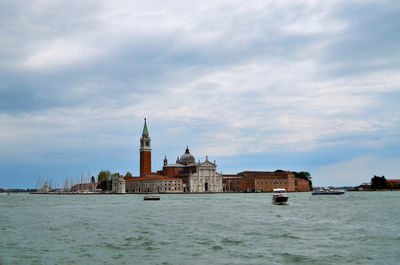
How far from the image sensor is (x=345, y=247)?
19156 millimetres

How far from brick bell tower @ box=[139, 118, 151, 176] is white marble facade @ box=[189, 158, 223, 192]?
54.7 ft

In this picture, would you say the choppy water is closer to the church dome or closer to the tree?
the church dome

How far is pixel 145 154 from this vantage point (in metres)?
143

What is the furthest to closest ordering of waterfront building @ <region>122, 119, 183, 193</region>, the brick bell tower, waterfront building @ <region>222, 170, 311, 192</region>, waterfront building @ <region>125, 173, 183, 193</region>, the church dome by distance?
the church dome < the brick bell tower < waterfront building @ <region>222, 170, 311, 192</region> < waterfront building @ <region>122, 119, 183, 193</region> < waterfront building @ <region>125, 173, 183, 193</region>

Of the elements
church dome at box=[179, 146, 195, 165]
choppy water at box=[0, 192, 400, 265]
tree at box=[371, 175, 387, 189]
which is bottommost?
choppy water at box=[0, 192, 400, 265]

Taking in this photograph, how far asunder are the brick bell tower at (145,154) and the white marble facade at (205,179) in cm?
1667

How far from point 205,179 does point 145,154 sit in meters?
21.0

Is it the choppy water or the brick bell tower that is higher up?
the brick bell tower

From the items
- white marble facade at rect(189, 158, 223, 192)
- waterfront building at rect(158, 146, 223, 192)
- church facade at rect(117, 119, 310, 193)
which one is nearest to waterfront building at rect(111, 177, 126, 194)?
church facade at rect(117, 119, 310, 193)

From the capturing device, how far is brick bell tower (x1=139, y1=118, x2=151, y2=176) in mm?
142750

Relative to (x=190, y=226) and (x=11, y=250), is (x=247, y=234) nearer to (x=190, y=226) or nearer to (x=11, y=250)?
(x=190, y=226)

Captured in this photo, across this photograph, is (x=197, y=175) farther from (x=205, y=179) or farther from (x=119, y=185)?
(x=119, y=185)

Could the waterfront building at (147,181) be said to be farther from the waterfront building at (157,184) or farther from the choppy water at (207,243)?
the choppy water at (207,243)

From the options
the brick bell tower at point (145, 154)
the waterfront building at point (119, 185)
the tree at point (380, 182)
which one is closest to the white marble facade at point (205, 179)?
the brick bell tower at point (145, 154)
